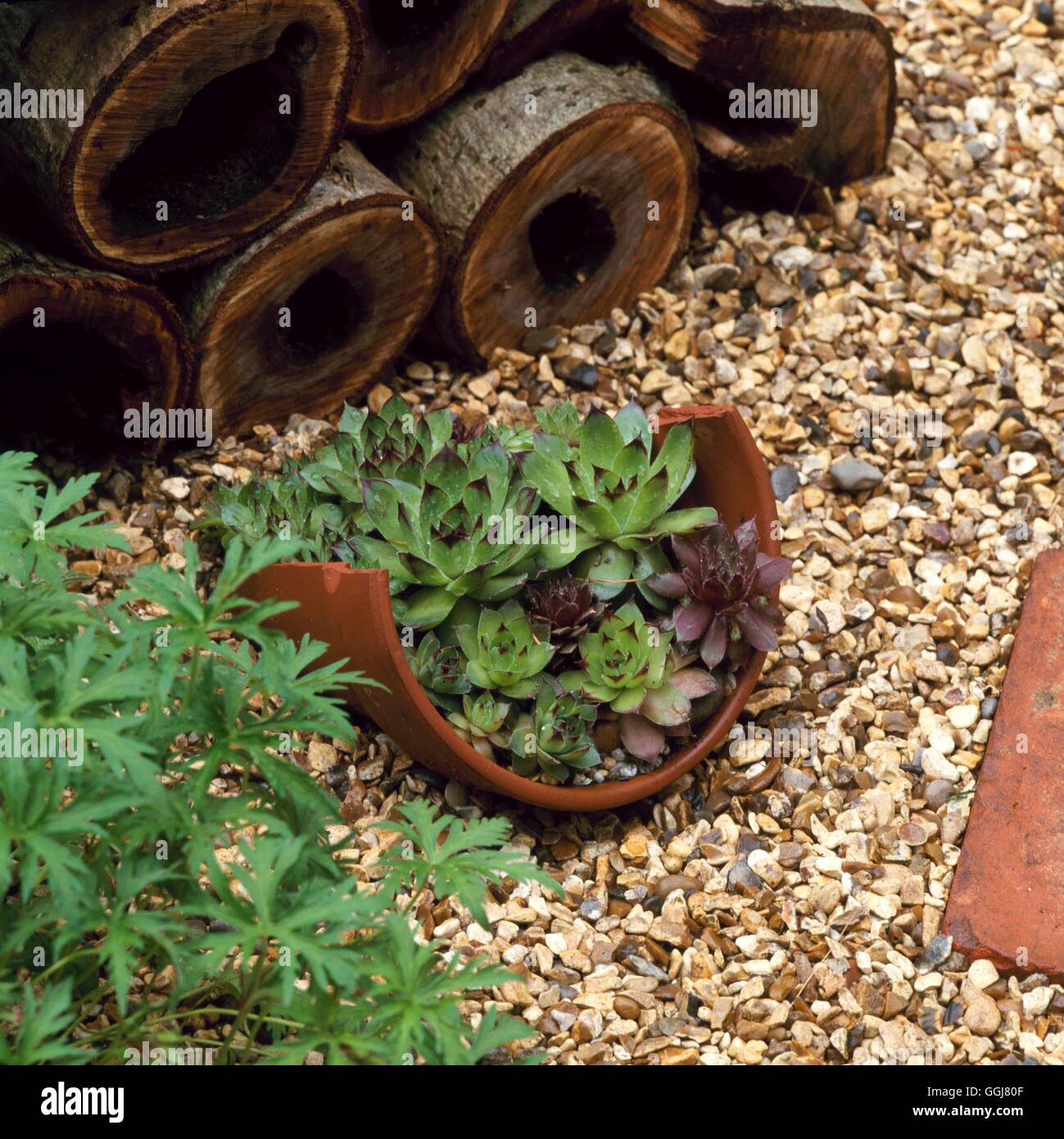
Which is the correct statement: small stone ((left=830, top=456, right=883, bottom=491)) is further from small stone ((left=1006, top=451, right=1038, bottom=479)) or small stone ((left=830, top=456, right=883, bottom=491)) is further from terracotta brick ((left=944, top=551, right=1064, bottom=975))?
terracotta brick ((left=944, top=551, right=1064, bottom=975))

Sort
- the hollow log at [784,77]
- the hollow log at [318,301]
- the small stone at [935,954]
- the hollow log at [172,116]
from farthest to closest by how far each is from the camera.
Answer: the hollow log at [784,77] < the hollow log at [318,301] < the hollow log at [172,116] < the small stone at [935,954]

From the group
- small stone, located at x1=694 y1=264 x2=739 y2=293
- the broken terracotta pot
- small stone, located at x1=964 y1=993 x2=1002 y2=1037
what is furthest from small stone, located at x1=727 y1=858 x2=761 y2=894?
small stone, located at x1=694 y1=264 x2=739 y2=293

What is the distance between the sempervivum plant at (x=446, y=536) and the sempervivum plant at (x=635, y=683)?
20 cm

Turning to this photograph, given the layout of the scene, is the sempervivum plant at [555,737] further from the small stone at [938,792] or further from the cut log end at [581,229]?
the cut log end at [581,229]

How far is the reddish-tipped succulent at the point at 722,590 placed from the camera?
8.60ft

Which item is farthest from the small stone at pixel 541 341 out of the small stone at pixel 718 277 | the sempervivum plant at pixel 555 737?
the sempervivum plant at pixel 555 737

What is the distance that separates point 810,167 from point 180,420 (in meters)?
Result: 1.81

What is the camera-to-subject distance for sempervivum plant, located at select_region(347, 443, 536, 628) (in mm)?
2564

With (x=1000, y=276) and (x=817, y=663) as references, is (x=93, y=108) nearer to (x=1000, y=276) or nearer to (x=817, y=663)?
(x=817, y=663)

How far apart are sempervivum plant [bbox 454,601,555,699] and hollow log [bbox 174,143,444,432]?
3.20 ft

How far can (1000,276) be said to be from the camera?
147 inches

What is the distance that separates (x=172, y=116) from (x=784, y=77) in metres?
1.64

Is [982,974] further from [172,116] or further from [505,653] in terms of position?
[172,116]

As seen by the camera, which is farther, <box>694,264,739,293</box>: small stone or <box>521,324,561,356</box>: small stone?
<box>694,264,739,293</box>: small stone
